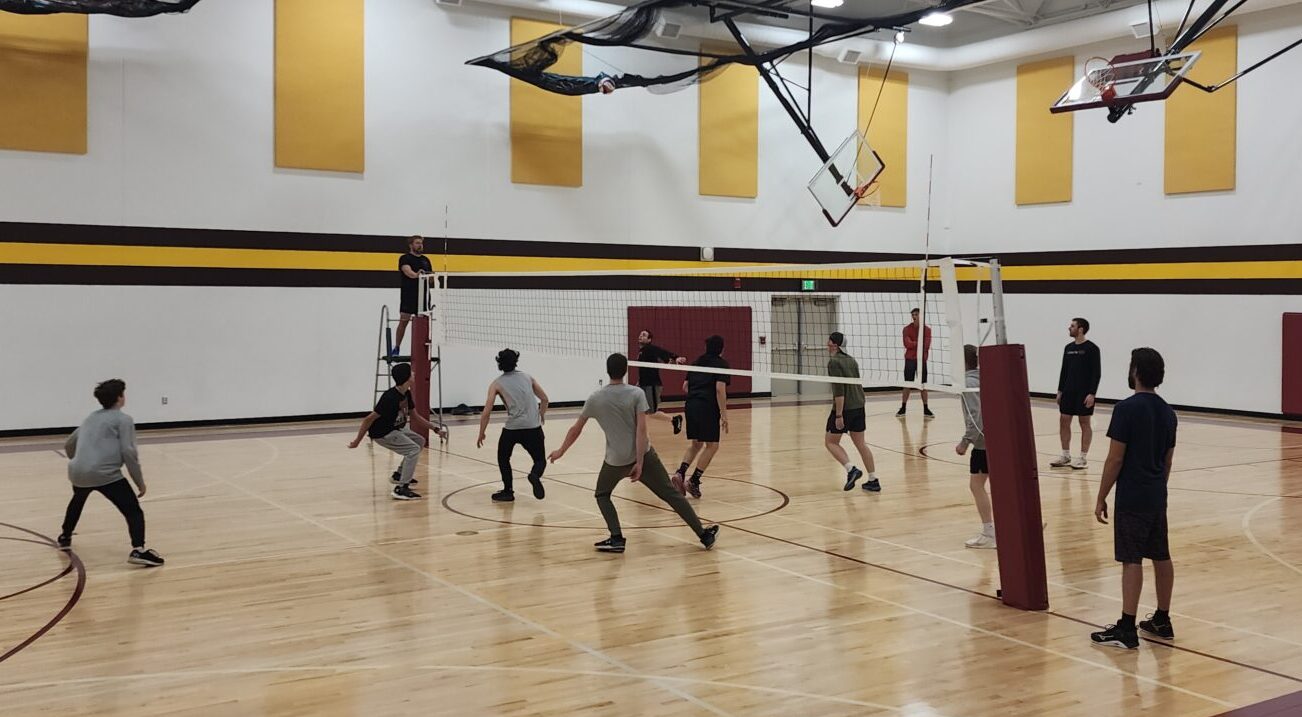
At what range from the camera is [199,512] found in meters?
9.84

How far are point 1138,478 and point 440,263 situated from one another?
13843mm

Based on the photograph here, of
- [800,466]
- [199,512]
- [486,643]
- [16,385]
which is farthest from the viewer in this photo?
→ [16,385]

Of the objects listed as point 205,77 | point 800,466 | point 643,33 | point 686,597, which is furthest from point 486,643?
point 205,77

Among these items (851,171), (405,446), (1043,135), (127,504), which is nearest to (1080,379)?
(405,446)

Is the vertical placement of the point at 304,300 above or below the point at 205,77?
below

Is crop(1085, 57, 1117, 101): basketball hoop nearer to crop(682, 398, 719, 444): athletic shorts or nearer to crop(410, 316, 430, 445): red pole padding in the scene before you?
crop(682, 398, 719, 444): athletic shorts

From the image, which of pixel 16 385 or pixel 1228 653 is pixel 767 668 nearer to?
pixel 1228 653

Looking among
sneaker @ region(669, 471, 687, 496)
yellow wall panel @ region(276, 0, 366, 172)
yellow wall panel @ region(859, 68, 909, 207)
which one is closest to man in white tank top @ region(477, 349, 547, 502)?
sneaker @ region(669, 471, 687, 496)

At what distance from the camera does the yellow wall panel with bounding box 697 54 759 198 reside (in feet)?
67.8

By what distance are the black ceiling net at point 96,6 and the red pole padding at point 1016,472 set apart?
451 inches

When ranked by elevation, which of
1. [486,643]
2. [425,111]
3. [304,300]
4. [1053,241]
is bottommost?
[486,643]

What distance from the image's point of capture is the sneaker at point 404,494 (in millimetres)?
10383

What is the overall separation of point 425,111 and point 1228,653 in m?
15.0

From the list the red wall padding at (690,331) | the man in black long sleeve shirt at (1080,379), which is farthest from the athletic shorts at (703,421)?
the red wall padding at (690,331)
